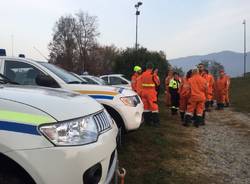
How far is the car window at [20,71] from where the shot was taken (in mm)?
6754

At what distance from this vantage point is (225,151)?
27.3 feet

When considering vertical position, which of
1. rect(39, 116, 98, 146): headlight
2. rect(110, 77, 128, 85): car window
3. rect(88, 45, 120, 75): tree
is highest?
rect(88, 45, 120, 75): tree

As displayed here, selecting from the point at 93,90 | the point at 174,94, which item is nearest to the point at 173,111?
the point at 174,94

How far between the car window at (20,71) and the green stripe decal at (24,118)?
12.0 feet

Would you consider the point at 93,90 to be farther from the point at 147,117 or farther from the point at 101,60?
the point at 101,60

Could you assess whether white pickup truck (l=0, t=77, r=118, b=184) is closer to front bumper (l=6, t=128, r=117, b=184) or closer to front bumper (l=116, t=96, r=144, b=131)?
front bumper (l=6, t=128, r=117, b=184)

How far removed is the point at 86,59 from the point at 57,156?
60.0m

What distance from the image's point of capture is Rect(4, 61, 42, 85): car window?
6754 millimetres

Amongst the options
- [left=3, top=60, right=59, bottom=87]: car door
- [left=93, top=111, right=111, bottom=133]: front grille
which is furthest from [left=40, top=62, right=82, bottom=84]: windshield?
[left=93, top=111, right=111, bottom=133]: front grille

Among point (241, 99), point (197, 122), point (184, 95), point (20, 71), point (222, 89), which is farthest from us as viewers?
point (241, 99)

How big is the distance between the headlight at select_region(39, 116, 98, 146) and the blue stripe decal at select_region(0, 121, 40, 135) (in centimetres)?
6

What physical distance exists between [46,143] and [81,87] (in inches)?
158

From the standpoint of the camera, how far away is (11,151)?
9.86 feet

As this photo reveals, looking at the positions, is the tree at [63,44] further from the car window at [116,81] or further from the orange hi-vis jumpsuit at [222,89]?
the orange hi-vis jumpsuit at [222,89]
